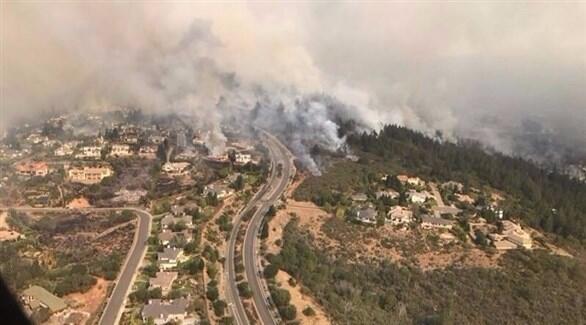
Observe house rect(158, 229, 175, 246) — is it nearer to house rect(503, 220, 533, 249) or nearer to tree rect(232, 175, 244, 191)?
tree rect(232, 175, 244, 191)

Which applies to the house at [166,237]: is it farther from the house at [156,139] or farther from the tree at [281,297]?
the house at [156,139]

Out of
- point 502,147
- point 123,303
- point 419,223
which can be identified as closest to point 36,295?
point 123,303

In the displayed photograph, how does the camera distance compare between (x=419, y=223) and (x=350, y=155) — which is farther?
(x=350, y=155)

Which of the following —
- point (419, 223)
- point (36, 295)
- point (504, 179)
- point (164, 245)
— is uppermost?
point (504, 179)

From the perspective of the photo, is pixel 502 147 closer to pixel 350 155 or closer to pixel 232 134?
pixel 350 155

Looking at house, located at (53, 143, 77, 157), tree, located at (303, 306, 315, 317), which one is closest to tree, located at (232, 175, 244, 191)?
tree, located at (303, 306, 315, 317)

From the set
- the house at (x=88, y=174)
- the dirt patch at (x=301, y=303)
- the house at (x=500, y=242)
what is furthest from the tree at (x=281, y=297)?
the house at (x=88, y=174)

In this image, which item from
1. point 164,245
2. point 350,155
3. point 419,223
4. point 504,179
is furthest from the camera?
point 350,155
